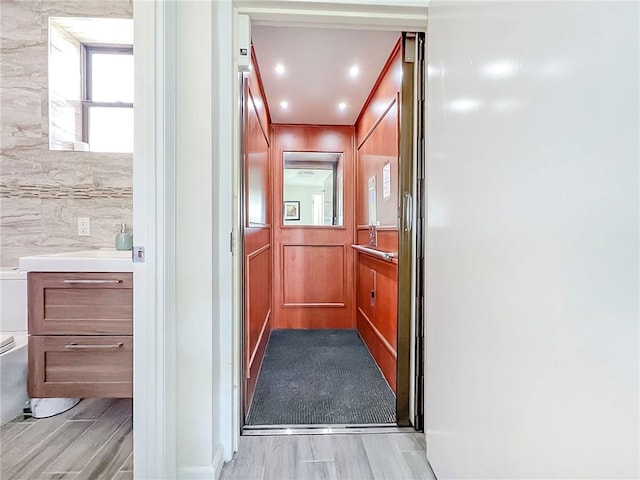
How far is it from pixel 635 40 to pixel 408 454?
5.35 ft

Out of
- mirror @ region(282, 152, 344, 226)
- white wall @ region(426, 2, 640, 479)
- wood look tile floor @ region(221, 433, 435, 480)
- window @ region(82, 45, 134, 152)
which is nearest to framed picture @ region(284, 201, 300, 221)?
mirror @ region(282, 152, 344, 226)

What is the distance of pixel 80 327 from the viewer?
1.52 m

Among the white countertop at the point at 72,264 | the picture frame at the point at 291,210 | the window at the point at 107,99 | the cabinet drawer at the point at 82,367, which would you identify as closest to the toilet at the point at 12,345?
the cabinet drawer at the point at 82,367

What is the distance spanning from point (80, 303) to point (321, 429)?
1.32 m

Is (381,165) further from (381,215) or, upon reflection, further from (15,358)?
(15,358)

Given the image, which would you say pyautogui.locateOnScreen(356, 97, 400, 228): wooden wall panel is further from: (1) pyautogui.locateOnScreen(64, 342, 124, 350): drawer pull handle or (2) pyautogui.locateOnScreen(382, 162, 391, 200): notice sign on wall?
(1) pyautogui.locateOnScreen(64, 342, 124, 350): drawer pull handle

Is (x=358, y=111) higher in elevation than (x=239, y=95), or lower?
higher

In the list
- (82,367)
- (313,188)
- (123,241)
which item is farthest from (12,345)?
(313,188)

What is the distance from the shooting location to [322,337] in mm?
3172

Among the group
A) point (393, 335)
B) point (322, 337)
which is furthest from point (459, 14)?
point (322, 337)

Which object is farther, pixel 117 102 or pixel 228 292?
pixel 117 102

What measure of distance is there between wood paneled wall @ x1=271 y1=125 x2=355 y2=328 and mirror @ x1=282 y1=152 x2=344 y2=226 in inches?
2.2

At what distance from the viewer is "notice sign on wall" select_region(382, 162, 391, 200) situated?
2.20 m

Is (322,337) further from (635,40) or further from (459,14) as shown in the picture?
(635,40)
